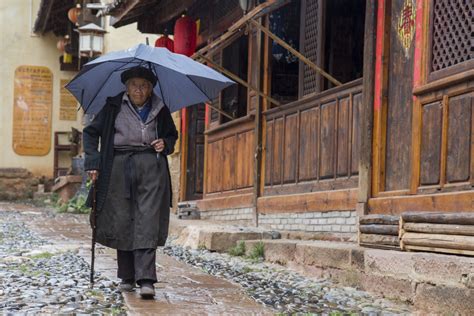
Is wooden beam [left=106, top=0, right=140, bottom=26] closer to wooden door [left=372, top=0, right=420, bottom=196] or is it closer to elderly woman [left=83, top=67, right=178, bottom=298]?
wooden door [left=372, top=0, right=420, bottom=196]

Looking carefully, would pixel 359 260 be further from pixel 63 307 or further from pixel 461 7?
pixel 63 307

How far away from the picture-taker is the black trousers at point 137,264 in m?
5.61

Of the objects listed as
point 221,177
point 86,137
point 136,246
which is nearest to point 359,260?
point 136,246

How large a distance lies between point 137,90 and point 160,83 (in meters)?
0.46

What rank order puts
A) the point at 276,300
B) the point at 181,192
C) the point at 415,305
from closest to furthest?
the point at 415,305, the point at 276,300, the point at 181,192

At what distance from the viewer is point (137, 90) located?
594cm

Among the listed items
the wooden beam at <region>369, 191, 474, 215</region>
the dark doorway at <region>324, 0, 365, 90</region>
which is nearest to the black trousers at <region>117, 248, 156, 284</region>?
the wooden beam at <region>369, 191, 474, 215</region>

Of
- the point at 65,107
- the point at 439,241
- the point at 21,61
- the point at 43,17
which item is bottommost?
the point at 439,241

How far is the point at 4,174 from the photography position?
25.2 meters

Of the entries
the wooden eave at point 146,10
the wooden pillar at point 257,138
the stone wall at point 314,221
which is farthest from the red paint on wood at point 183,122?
the stone wall at point 314,221

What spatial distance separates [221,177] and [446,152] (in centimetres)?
708

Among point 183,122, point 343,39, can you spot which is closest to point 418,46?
point 343,39

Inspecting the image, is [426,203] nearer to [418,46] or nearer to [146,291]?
[418,46]

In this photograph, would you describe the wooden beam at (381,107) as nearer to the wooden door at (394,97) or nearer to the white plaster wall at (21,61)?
the wooden door at (394,97)
